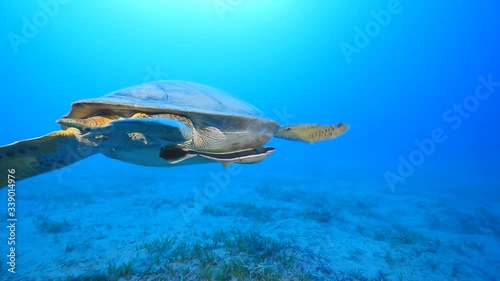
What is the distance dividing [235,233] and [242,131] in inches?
110

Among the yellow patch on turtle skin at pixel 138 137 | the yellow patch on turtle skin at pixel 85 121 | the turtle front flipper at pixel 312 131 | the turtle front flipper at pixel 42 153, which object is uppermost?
the turtle front flipper at pixel 42 153

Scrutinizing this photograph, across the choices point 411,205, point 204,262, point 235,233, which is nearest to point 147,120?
point 204,262

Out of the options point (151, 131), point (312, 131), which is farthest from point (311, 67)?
point (151, 131)

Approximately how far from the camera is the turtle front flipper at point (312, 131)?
12.0 ft

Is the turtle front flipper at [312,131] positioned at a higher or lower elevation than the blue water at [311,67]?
lower

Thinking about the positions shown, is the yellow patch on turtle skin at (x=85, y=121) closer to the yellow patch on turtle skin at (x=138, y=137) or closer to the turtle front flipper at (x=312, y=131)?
the yellow patch on turtle skin at (x=138, y=137)

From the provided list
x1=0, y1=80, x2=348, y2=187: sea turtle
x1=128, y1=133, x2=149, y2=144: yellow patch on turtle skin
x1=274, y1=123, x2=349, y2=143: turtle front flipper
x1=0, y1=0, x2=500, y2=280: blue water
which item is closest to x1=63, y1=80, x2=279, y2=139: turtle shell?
x1=0, y1=80, x2=348, y2=187: sea turtle

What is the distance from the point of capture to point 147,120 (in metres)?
1.72

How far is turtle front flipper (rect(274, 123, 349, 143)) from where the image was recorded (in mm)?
3643

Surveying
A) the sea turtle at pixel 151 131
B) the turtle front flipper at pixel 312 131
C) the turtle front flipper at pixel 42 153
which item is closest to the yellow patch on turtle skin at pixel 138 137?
the sea turtle at pixel 151 131

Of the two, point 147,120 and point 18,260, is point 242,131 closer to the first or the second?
point 147,120

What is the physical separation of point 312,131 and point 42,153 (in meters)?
3.62

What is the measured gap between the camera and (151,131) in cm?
192

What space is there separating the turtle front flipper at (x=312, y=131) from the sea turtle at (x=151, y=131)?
2.30ft
